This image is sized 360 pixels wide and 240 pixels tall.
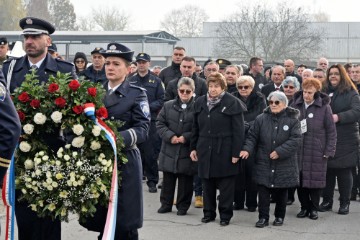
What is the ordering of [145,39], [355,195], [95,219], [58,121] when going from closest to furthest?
1. [58,121]
2. [95,219]
3. [355,195]
4. [145,39]

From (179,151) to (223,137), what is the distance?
86cm

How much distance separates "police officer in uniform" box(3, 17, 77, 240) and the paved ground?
208 cm

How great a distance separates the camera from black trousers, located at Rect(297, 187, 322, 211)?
30.6 ft

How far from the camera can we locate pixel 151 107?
37.5 ft

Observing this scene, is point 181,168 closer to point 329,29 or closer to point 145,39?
point 145,39

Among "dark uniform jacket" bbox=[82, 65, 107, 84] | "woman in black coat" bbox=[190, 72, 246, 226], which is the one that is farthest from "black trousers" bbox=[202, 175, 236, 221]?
"dark uniform jacket" bbox=[82, 65, 107, 84]

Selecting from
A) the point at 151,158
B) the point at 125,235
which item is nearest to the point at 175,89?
the point at 151,158

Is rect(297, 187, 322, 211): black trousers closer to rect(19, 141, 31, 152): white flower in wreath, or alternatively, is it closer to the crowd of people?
the crowd of people

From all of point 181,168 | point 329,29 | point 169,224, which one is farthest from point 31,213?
point 329,29

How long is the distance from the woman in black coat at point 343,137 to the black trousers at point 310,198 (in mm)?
506

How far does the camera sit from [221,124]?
28.8 ft

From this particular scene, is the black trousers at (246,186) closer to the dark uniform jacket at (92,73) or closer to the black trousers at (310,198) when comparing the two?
the black trousers at (310,198)

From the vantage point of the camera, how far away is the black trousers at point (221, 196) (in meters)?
8.78

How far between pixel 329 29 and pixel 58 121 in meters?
57.3
